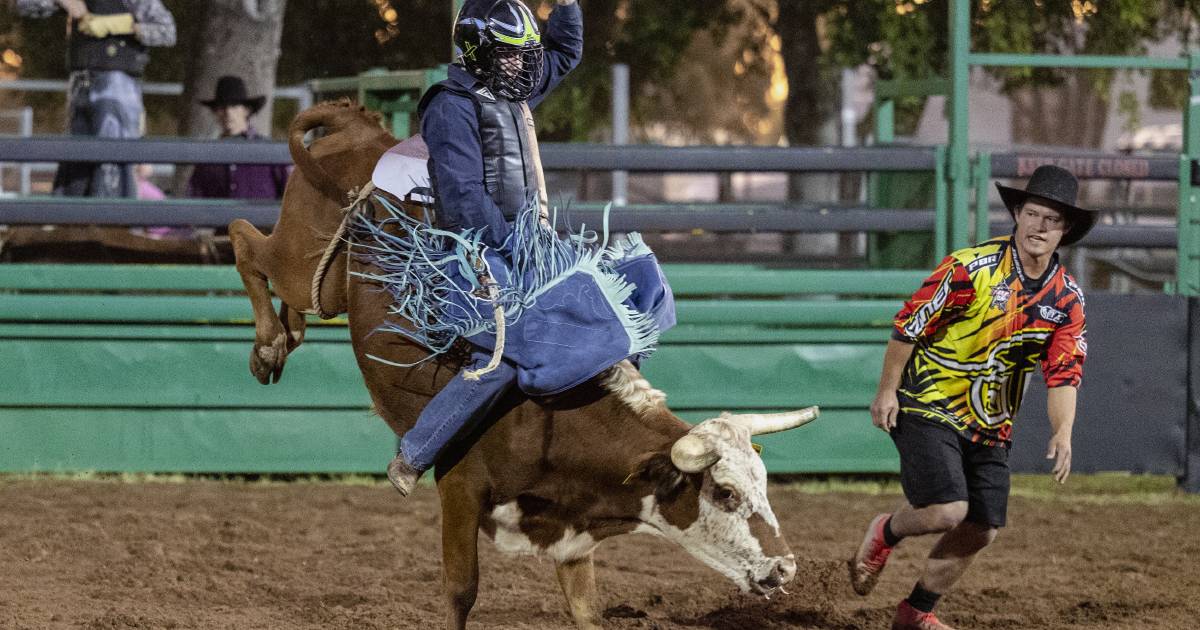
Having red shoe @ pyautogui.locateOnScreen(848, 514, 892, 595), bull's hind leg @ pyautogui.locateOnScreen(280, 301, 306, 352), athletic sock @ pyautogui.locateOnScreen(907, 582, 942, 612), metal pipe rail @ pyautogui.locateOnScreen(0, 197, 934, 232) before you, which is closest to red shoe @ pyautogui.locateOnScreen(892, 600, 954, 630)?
athletic sock @ pyautogui.locateOnScreen(907, 582, 942, 612)

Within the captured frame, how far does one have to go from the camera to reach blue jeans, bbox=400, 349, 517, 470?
4.95 meters

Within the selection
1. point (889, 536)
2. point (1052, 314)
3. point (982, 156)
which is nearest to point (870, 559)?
point (889, 536)

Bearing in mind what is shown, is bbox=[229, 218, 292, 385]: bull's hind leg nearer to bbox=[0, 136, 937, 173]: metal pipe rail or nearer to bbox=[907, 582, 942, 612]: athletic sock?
bbox=[0, 136, 937, 173]: metal pipe rail

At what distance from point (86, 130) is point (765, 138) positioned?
36.1 meters

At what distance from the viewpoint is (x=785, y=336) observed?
356 inches

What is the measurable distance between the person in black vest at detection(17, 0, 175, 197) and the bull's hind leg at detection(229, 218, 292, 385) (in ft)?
10.7

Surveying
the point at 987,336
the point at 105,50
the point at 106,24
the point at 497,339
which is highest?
the point at 106,24

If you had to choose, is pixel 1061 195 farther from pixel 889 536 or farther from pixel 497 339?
pixel 497 339

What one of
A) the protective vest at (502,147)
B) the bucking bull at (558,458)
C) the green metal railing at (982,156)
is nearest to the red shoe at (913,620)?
the bucking bull at (558,458)

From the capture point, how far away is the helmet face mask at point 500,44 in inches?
201

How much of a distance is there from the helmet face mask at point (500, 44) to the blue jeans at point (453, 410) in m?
0.97

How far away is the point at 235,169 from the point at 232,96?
59 cm

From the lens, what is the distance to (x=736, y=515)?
4609mm

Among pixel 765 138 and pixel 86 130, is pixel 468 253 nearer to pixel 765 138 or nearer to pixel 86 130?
pixel 86 130
